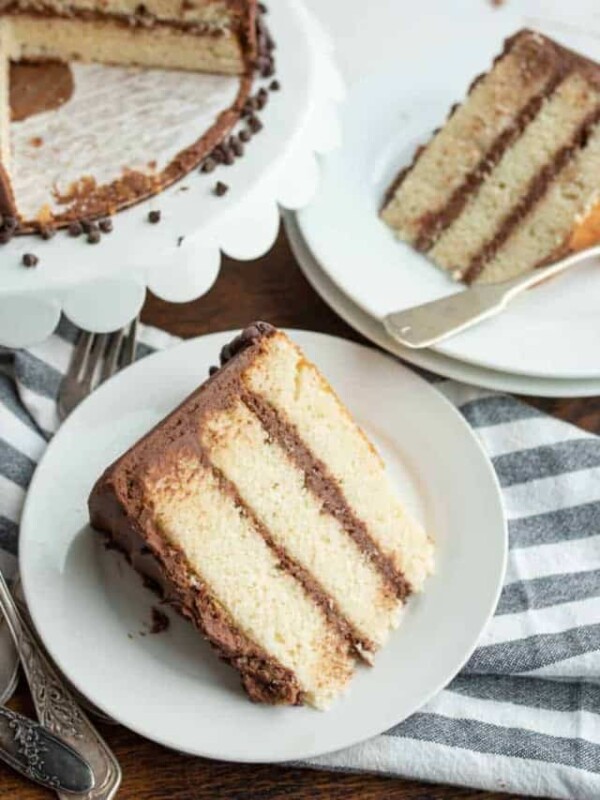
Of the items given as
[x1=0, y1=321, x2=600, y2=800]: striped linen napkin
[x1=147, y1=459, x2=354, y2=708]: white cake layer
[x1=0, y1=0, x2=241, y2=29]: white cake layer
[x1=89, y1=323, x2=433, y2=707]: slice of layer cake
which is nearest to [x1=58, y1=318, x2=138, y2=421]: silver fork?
[x1=0, y1=321, x2=600, y2=800]: striped linen napkin

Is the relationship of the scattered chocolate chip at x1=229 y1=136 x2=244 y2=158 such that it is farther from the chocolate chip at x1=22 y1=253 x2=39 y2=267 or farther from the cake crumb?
the cake crumb

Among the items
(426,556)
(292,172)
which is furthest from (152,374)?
(426,556)

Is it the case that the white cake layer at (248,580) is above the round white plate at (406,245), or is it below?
below

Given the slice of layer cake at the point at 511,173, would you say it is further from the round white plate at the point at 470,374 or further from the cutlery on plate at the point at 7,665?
the cutlery on plate at the point at 7,665

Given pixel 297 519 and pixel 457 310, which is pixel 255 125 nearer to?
pixel 457 310

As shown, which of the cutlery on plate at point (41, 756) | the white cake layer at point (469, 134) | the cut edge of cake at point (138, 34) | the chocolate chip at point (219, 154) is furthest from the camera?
the white cake layer at point (469, 134)

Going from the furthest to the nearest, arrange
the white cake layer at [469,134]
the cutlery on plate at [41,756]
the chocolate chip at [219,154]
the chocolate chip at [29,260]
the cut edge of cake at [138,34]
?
the white cake layer at [469,134] → the cut edge of cake at [138,34] → the chocolate chip at [219,154] → the chocolate chip at [29,260] → the cutlery on plate at [41,756]

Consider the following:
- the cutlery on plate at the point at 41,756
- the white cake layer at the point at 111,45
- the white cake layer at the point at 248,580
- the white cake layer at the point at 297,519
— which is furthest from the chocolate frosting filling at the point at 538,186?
the cutlery on plate at the point at 41,756

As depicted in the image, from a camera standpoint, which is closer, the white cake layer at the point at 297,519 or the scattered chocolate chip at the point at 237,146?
the white cake layer at the point at 297,519
